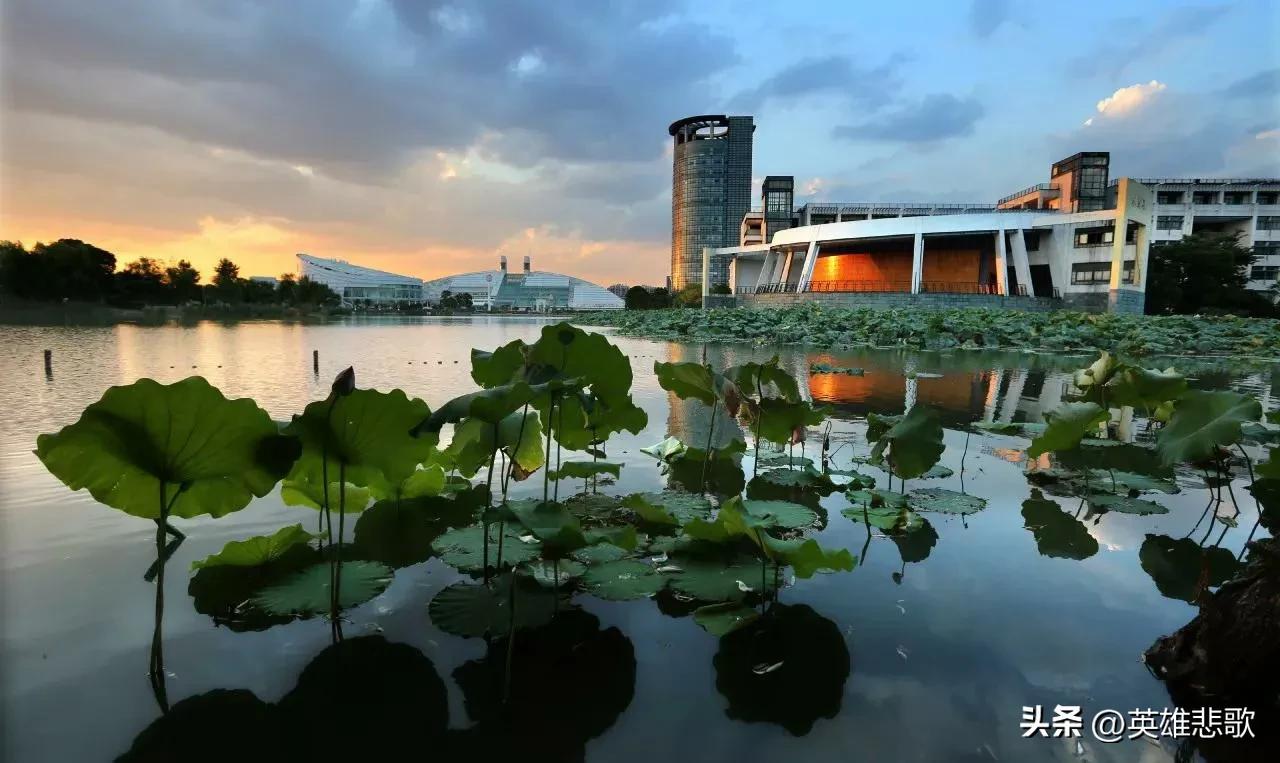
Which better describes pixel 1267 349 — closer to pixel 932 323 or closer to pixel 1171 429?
pixel 932 323

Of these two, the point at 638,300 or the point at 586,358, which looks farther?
the point at 638,300

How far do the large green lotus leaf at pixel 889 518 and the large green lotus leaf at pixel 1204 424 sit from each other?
982mm

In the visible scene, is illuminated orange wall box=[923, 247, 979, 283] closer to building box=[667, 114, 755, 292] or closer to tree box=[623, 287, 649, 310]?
tree box=[623, 287, 649, 310]

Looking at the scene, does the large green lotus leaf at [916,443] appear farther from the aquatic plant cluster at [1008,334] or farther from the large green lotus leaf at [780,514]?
the aquatic plant cluster at [1008,334]

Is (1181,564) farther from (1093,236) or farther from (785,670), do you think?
(1093,236)

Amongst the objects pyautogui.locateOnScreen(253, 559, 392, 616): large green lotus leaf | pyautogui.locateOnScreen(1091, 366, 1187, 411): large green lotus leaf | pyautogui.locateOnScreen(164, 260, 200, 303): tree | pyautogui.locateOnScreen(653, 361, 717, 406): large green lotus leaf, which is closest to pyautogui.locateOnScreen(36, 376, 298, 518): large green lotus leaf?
pyautogui.locateOnScreen(253, 559, 392, 616): large green lotus leaf

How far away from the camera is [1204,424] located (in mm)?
2604

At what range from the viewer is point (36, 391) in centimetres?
656

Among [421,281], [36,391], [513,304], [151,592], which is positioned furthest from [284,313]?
[421,281]

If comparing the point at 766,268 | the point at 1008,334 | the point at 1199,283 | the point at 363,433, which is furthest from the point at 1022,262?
the point at 363,433

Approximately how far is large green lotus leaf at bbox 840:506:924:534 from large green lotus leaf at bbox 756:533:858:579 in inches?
47.1

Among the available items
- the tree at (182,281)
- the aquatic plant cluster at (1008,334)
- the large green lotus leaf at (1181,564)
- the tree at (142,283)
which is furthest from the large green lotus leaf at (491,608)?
the tree at (182,281)

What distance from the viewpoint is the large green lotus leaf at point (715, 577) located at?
6.27 feet

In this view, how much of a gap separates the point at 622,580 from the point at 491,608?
1.40 feet
